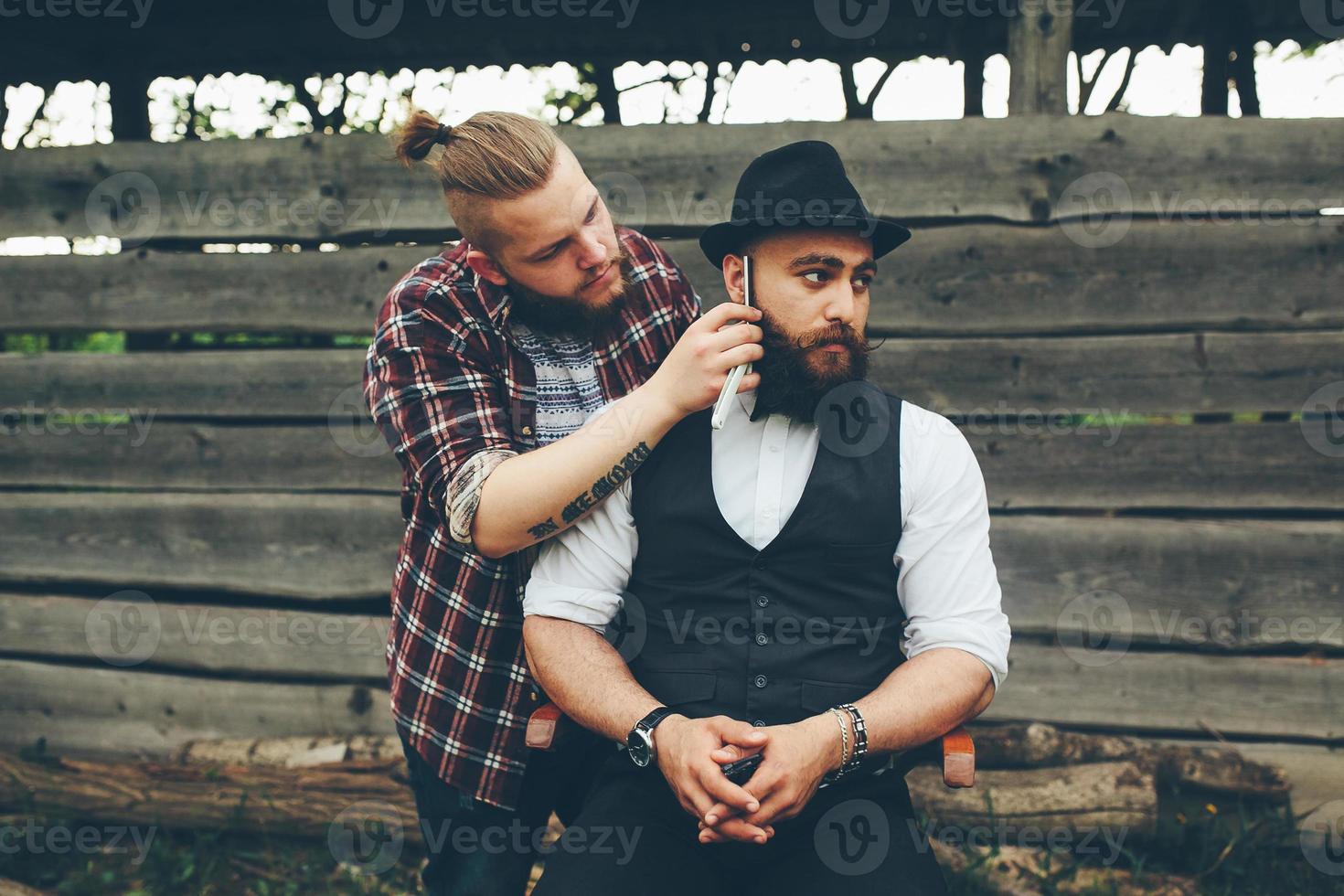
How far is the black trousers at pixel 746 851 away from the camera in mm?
1675

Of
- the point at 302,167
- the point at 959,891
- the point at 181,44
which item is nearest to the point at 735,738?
the point at 959,891

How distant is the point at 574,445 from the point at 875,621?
2.44 feet

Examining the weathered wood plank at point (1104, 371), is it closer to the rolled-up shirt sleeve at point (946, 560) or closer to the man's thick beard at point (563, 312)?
the rolled-up shirt sleeve at point (946, 560)

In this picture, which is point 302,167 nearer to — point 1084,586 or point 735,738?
point 735,738

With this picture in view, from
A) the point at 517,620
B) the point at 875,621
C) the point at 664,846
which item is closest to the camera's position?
the point at 664,846

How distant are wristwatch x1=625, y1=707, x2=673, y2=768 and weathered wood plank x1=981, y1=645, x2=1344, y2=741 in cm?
179

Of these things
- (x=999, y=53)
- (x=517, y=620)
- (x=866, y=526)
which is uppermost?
(x=999, y=53)

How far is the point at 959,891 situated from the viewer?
274cm

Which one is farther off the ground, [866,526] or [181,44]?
[181,44]

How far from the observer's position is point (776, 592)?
6.04 ft

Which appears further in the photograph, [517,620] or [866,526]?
[517,620]

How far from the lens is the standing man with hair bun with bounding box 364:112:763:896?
6.04 feet

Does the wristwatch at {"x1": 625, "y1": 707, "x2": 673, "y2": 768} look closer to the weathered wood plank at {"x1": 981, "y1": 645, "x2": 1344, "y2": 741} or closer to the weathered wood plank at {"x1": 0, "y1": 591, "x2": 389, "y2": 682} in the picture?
the weathered wood plank at {"x1": 981, "y1": 645, "x2": 1344, "y2": 741}

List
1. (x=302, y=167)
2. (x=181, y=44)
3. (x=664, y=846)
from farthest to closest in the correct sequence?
(x=181, y=44), (x=302, y=167), (x=664, y=846)
